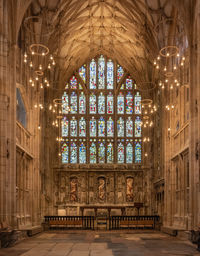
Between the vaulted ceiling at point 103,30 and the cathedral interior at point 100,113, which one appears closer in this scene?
the cathedral interior at point 100,113

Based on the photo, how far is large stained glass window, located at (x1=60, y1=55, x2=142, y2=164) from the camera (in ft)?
130

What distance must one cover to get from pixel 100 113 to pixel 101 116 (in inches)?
12.8

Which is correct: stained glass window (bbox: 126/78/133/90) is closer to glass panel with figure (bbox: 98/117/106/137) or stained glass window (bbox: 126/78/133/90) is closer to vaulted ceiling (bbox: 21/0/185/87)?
vaulted ceiling (bbox: 21/0/185/87)

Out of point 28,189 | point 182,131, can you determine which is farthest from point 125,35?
point 28,189

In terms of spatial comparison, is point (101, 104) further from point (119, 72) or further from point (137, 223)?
point (137, 223)

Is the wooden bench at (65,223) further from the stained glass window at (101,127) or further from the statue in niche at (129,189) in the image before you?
the stained glass window at (101,127)

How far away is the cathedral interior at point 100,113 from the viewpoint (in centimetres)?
2189

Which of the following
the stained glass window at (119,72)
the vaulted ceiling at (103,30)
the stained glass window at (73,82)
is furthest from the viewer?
the stained glass window at (119,72)

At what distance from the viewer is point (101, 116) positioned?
A: 132 ft

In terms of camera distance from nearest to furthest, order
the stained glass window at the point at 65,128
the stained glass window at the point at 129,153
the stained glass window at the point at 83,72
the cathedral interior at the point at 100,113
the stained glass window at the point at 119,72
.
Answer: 1. the cathedral interior at the point at 100,113
2. the stained glass window at the point at 129,153
3. the stained glass window at the point at 65,128
4. the stained glass window at the point at 83,72
5. the stained glass window at the point at 119,72

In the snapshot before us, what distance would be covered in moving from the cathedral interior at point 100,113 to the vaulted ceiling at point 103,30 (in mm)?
102

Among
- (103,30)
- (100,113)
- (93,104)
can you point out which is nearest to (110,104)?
(100,113)

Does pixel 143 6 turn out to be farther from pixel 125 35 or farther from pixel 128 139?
pixel 128 139

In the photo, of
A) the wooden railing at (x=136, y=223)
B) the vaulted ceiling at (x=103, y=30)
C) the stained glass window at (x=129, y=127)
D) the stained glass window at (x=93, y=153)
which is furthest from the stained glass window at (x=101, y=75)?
the wooden railing at (x=136, y=223)
